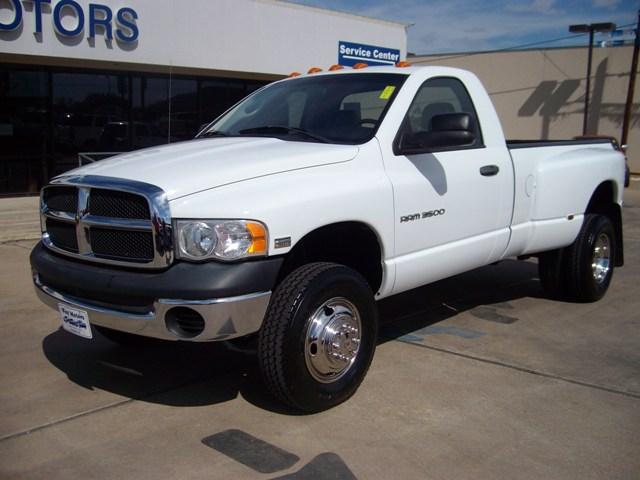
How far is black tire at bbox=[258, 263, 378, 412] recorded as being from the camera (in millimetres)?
3586

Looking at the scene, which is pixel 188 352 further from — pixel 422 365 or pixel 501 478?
pixel 501 478

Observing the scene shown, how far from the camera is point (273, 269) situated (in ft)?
11.6

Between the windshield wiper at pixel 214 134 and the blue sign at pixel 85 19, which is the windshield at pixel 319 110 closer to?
the windshield wiper at pixel 214 134

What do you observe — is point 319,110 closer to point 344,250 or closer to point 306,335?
point 344,250

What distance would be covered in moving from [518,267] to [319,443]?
207 inches

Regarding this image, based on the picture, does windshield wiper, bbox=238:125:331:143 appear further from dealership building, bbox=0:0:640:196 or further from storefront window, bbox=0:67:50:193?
storefront window, bbox=0:67:50:193

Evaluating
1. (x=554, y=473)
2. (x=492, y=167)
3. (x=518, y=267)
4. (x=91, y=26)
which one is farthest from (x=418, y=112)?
(x=91, y=26)

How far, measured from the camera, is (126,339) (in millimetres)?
4949

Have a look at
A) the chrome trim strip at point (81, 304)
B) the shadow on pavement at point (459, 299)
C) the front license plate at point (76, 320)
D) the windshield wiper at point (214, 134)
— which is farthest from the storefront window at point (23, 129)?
the front license plate at point (76, 320)

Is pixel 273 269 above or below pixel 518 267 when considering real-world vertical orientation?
above

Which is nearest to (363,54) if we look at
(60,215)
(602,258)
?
(602,258)

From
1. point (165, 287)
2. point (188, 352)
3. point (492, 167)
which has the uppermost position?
point (492, 167)

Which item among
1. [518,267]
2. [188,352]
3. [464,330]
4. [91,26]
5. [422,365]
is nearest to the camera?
[422,365]

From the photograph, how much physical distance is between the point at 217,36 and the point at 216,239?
39.0 ft
